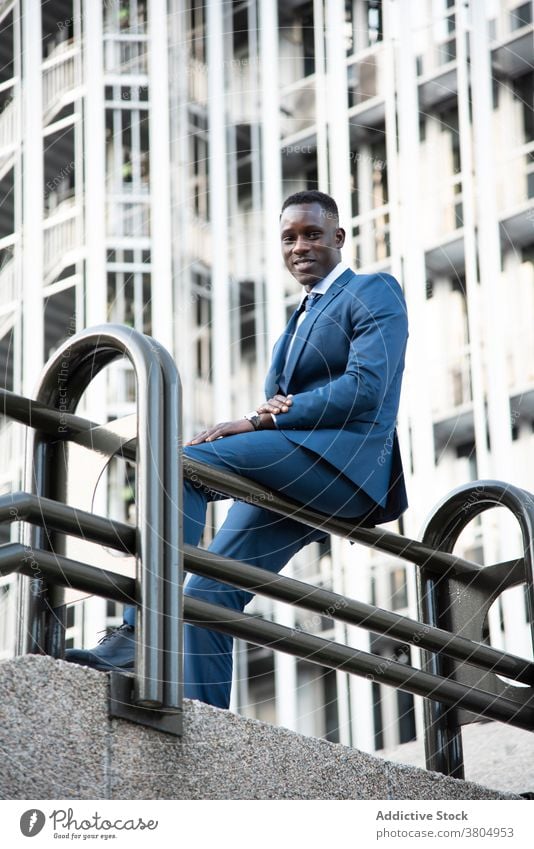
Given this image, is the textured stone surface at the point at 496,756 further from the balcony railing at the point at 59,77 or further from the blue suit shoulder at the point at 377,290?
the balcony railing at the point at 59,77

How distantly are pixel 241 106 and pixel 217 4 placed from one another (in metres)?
0.71

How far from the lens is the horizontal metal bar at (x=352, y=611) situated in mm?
3137

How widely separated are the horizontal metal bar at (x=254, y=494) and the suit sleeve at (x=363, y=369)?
0.25m

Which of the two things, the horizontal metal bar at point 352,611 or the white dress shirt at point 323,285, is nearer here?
the horizontal metal bar at point 352,611

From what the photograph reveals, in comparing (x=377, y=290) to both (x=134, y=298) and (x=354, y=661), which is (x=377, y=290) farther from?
(x=134, y=298)

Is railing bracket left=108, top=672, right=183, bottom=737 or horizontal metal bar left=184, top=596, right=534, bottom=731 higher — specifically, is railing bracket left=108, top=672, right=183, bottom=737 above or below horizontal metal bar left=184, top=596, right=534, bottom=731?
below

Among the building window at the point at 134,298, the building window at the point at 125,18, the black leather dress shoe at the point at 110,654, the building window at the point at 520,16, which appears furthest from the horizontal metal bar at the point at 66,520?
the building window at the point at 520,16

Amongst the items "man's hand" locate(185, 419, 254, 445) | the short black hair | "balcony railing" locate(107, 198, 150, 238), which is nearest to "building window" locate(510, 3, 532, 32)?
"balcony railing" locate(107, 198, 150, 238)

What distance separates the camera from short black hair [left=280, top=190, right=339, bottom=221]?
419cm

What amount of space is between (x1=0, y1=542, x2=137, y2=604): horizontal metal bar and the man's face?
152 centimetres

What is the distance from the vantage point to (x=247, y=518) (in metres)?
3.86

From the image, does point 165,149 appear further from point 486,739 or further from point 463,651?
point 463,651

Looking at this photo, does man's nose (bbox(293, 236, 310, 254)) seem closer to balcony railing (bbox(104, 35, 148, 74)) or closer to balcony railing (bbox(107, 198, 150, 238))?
balcony railing (bbox(107, 198, 150, 238))

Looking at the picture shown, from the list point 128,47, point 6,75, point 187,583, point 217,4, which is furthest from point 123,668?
point 6,75
